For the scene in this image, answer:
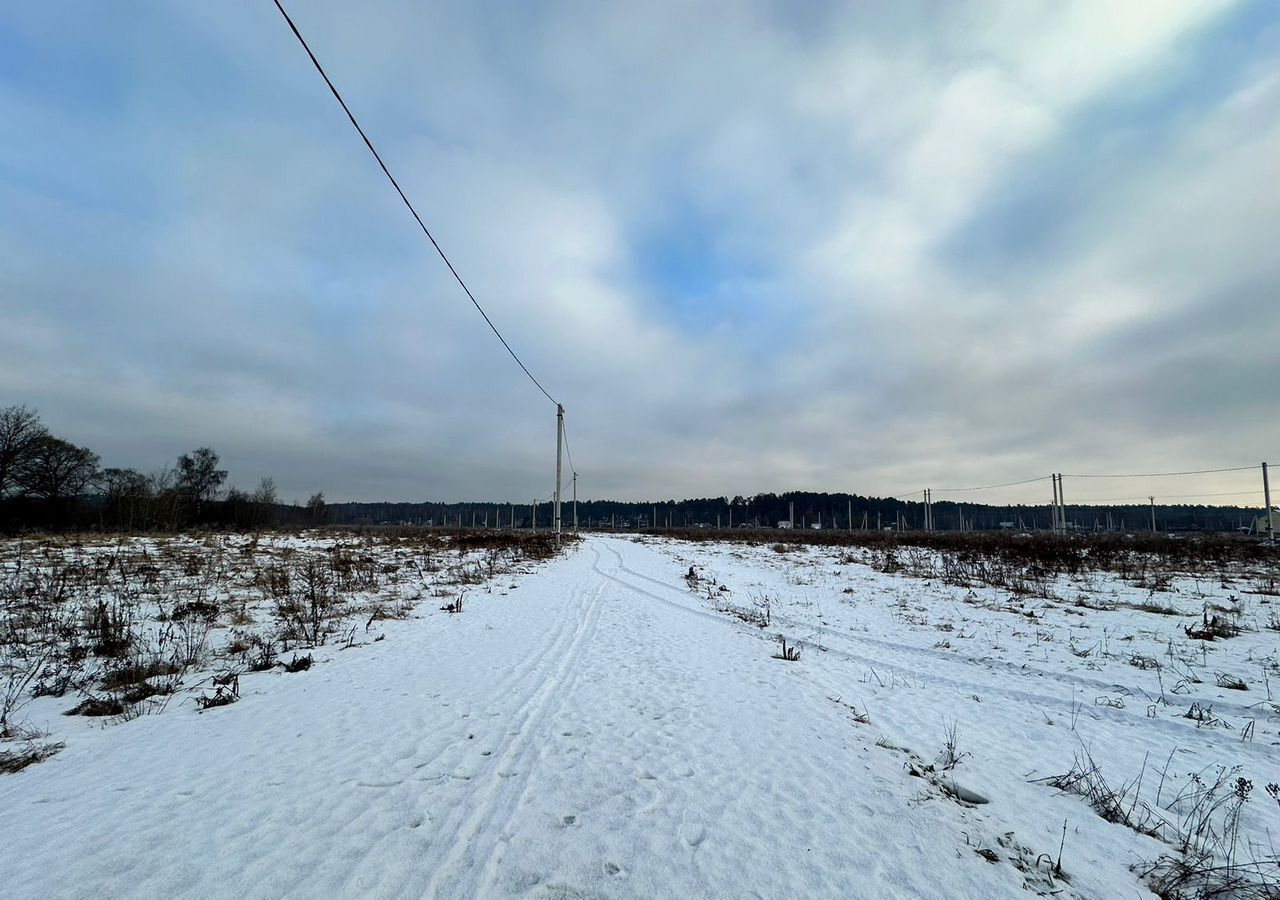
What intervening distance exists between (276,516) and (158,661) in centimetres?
7276

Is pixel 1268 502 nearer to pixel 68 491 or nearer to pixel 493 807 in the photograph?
pixel 493 807

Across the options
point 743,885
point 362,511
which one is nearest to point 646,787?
point 743,885

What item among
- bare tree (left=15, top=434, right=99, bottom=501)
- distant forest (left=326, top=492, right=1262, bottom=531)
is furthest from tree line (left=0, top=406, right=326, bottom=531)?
distant forest (left=326, top=492, right=1262, bottom=531)

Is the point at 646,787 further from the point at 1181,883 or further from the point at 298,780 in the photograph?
the point at 1181,883

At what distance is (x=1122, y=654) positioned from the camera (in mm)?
8234

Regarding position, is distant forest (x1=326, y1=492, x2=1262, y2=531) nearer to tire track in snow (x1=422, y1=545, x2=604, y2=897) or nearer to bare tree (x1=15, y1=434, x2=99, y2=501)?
bare tree (x1=15, y1=434, x2=99, y2=501)

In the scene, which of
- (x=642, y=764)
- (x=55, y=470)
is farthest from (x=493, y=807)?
(x=55, y=470)

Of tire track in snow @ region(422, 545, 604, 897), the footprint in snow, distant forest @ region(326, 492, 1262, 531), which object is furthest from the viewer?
distant forest @ region(326, 492, 1262, 531)

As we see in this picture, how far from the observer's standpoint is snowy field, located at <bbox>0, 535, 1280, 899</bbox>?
2.82m

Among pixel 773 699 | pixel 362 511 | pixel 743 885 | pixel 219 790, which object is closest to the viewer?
pixel 743 885

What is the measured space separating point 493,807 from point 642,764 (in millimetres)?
1226

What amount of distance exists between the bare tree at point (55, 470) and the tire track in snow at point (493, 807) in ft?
195

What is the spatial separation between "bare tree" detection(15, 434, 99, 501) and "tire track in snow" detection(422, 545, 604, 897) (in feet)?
195

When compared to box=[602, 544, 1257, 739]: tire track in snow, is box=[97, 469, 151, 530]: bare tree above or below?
above
